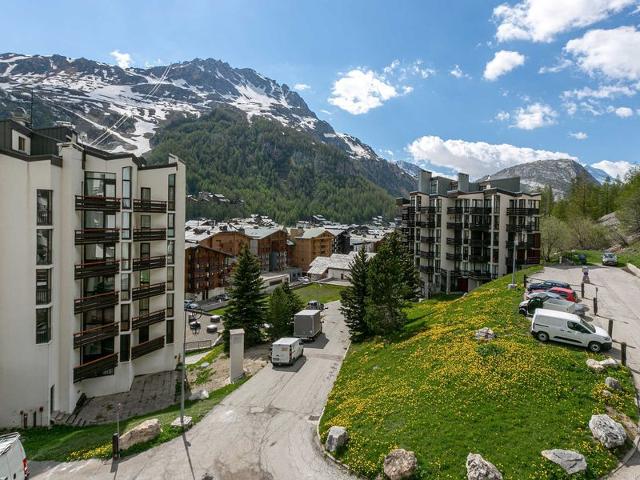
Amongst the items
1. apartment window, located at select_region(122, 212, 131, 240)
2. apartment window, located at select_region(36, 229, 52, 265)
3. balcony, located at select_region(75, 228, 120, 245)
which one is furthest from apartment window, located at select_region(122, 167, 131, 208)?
apartment window, located at select_region(36, 229, 52, 265)

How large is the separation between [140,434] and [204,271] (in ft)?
237

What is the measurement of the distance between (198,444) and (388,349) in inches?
602

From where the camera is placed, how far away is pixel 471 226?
60.2 metres

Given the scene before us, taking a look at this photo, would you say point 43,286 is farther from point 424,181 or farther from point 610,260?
point 610,260

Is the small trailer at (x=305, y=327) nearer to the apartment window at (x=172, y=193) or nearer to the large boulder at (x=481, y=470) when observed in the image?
the apartment window at (x=172, y=193)

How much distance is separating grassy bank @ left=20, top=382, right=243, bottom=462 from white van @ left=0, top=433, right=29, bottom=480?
4.08m

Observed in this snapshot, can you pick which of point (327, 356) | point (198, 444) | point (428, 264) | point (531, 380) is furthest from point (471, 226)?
point (198, 444)

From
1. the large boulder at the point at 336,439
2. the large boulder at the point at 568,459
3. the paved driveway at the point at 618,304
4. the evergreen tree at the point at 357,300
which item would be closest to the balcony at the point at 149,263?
the evergreen tree at the point at 357,300

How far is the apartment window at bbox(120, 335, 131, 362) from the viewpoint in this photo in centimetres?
3091

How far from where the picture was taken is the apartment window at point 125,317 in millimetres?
30938

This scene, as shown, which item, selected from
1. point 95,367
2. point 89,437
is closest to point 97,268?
point 95,367

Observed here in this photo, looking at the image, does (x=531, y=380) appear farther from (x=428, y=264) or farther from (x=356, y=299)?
(x=428, y=264)

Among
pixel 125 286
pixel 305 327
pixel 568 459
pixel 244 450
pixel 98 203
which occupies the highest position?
pixel 98 203

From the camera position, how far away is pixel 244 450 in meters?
18.1
